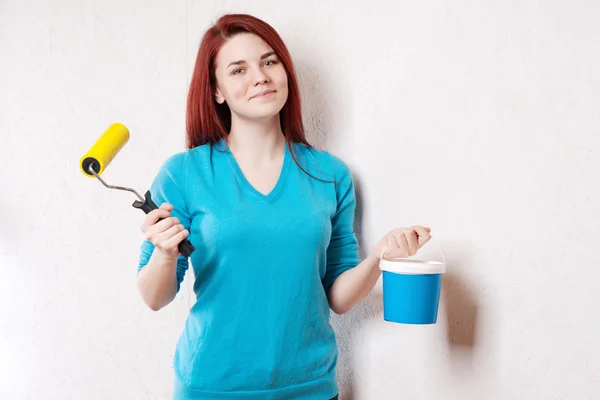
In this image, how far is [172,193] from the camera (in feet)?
4.58

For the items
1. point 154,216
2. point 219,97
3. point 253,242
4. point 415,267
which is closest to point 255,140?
point 219,97

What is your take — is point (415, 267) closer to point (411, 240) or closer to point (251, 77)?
point (411, 240)

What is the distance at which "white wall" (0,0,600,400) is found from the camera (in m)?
1.11

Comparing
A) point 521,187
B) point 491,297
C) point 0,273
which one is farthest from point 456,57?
point 0,273

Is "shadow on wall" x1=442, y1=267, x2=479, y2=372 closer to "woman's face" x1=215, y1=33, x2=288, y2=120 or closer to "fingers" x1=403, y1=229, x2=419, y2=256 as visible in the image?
"fingers" x1=403, y1=229, x2=419, y2=256

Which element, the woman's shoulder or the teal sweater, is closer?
the teal sweater

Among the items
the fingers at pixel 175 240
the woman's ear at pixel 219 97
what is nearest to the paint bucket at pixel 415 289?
the fingers at pixel 175 240

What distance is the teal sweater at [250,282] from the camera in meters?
1.36

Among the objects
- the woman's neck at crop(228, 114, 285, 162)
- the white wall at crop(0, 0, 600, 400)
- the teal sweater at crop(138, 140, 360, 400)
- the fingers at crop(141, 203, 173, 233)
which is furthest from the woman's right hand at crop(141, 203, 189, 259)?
the white wall at crop(0, 0, 600, 400)

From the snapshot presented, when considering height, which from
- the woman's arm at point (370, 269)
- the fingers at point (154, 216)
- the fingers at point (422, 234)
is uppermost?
the fingers at point (154, 216)

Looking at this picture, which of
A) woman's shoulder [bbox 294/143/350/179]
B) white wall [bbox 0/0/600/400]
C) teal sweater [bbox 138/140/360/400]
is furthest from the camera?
woman's shoulder [bbox 294/143/350/179]

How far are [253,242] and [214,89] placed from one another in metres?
0.35

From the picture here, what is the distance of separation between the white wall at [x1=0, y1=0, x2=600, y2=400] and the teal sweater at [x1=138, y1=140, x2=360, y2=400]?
17 centimetres

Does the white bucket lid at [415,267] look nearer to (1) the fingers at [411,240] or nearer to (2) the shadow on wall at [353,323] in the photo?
(1) the fingers at [411,240]
